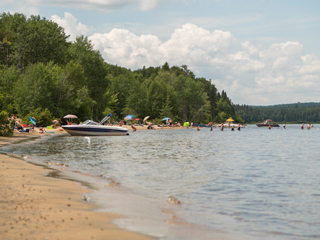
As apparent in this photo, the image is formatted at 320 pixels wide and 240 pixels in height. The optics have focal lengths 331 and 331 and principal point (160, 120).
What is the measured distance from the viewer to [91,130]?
47.6 m

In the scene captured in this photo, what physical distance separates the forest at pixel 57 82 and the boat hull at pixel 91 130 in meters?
8.12

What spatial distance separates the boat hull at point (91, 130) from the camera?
45.8m

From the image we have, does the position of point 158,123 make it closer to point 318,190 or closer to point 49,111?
point 49,111

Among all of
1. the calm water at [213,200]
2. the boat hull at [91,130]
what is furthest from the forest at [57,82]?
the calm water at [213,200]

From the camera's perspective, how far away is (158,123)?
355 feet

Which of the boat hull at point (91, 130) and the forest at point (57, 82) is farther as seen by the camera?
the forest at point (57, 82)

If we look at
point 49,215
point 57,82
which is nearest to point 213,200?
point 49,215

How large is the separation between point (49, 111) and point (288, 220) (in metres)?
53.0

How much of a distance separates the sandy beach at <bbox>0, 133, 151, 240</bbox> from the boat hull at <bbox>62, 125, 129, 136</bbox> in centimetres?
3540

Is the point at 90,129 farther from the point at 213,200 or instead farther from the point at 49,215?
the point at 49,215

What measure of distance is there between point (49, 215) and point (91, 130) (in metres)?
41.1

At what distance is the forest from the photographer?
54.8m

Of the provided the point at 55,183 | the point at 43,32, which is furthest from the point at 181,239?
the point at 43,32

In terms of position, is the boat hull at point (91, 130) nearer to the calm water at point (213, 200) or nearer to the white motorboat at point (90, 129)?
the white motorboat at point (90, 129)
